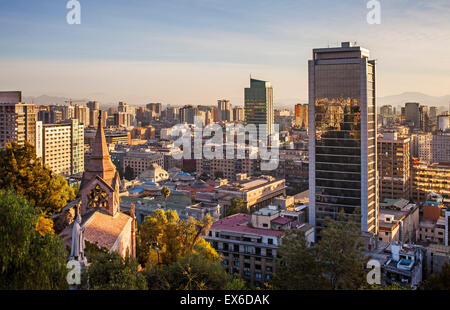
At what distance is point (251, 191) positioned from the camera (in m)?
39.9

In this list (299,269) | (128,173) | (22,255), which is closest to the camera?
(22,255)

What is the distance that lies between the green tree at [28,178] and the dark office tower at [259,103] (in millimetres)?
77623

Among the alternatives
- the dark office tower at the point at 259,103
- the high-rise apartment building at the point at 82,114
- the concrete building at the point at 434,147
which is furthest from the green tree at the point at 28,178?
the high-rise apartment building at the point at 82,114

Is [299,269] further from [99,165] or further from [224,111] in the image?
[224,111]

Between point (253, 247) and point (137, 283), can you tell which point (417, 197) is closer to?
point (253, 247)

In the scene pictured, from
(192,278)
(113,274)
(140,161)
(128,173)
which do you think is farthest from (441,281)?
(140,161)

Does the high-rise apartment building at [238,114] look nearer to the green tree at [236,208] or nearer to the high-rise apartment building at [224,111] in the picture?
the high-rise apartment building at [224,111]

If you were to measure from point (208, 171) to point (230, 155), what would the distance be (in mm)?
4318

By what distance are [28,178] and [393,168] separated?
3809 cm

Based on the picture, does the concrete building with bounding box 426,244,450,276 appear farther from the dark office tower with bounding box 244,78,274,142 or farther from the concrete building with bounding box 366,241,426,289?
the dark office tower with bounding box 244,78,274,142

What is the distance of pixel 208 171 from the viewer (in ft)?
199

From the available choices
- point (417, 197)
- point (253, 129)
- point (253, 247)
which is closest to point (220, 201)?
point (253, 247)

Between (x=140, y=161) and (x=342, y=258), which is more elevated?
(x=342, y=258)
